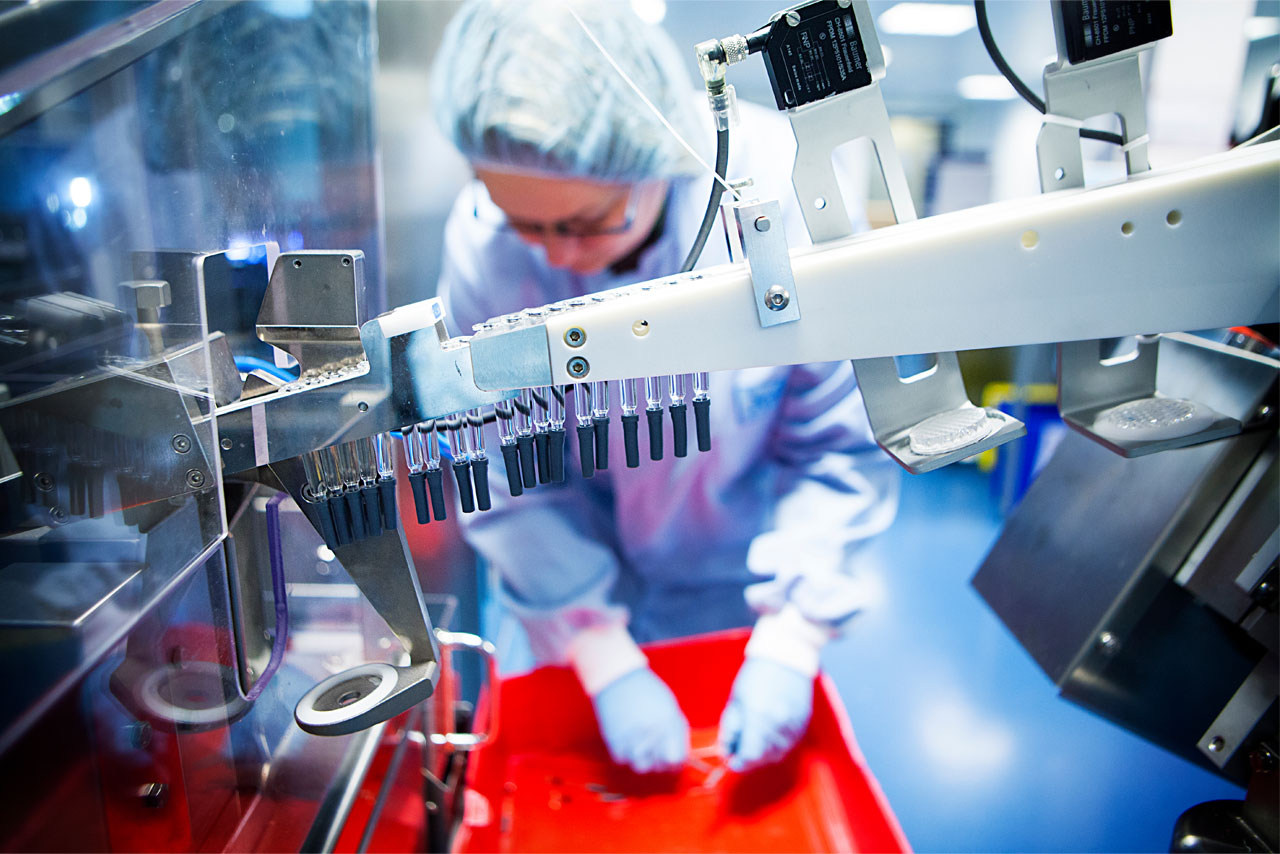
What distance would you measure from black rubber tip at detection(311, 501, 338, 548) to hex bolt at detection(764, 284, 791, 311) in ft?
1.17

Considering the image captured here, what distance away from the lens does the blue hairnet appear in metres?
0.78

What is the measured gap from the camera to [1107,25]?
539 mm

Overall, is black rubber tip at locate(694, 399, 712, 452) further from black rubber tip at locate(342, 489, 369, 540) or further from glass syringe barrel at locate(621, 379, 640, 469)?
black rubber tip at locate(342, 489, 369, 540)

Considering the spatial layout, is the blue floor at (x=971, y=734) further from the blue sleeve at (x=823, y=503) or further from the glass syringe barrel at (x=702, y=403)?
the glass syringe barrel at (x=702, y=403)

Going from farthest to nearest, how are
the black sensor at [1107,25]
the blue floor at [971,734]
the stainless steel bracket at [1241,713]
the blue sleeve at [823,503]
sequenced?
the blue sleeve at [823,503] < the blue floor at [971,734] < the stainless steel bracket at [1241,713] < the black sensor at [1107,25]

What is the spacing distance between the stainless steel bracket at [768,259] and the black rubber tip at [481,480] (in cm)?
25

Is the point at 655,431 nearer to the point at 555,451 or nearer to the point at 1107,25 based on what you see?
the point at 555,451

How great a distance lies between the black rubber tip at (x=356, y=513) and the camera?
1.75 feet

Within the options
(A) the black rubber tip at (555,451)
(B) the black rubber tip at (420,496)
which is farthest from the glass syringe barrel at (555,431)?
(B) the black rubber tip at (420,496)

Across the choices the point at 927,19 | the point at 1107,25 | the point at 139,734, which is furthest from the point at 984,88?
the point at 139,734

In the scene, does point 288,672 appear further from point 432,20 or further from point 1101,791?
point 1101,791

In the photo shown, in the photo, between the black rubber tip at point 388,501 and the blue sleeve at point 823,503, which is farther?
the blue sleeve at point 823,503

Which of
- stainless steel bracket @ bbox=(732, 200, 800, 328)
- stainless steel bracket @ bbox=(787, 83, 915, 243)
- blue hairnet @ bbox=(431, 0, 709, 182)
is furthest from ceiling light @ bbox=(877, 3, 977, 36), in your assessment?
stainless steel bracket @ bbox=(732, 200, 800, 328)

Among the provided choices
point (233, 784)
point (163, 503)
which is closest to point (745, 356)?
point (163, 503)
